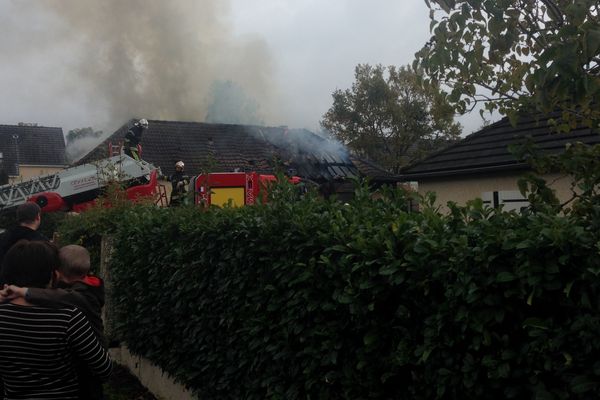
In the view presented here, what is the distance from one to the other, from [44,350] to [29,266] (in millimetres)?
404

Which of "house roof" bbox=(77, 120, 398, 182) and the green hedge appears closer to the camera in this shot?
the green hedge

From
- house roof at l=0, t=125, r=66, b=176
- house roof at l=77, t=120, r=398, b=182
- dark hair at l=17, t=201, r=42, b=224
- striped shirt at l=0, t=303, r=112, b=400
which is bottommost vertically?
striped shirt at l=0, t=303, r=112, b=400

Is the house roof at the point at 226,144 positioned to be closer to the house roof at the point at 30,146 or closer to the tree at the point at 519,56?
the tree at the point at 519,56

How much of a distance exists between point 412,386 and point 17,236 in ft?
13.7

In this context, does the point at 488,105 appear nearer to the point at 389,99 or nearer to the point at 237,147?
the point at 237,147

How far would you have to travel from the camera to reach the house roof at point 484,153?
31.1ft

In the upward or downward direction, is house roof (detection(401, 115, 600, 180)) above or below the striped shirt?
above

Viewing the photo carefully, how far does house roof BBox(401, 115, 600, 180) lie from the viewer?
949cm

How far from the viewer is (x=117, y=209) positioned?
28.6 ft

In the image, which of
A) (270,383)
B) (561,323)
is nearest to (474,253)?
(561,323)

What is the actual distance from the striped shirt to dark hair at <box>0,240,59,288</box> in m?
0.14

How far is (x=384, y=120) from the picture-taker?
1328 inches

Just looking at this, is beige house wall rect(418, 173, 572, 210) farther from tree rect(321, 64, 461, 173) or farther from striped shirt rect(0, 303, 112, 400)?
tree rect(321, 64, 461, 173)

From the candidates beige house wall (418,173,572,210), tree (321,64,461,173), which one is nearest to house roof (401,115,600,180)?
beige house wall (418,173,572,210)
